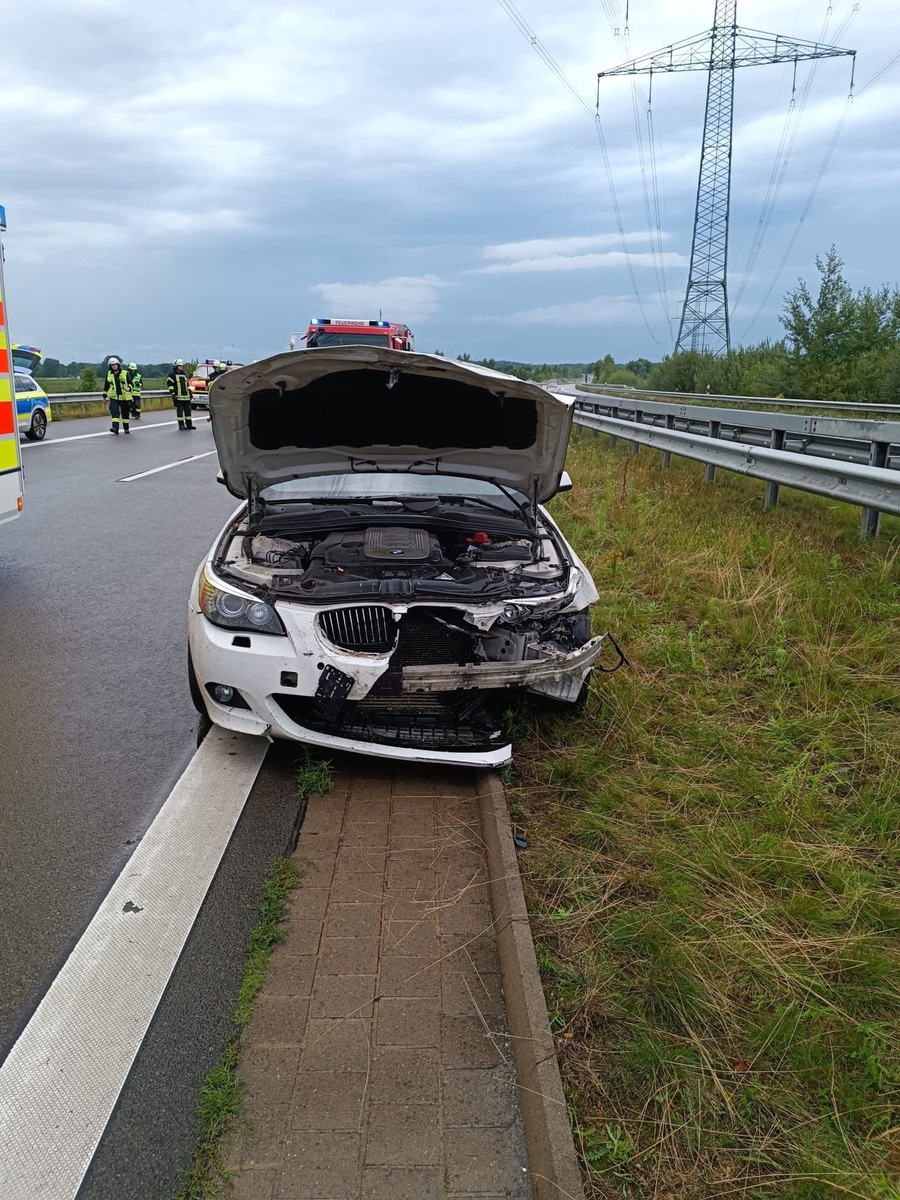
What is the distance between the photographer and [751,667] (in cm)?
502

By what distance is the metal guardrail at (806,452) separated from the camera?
5939 millimetres

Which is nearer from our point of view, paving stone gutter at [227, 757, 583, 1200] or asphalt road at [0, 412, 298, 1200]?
paving stone gutter at [227, 757, 583, 1200]

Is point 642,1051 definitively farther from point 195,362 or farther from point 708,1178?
point 195,362

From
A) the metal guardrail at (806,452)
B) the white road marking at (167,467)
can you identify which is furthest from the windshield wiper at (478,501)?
the white road marking at (167,467)

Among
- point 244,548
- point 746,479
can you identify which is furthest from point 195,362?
point 244,548

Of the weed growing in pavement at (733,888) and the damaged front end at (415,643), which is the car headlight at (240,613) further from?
the weed growing in pavement at (733,888)

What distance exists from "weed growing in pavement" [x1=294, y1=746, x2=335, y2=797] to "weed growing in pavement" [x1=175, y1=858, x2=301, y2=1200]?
835 mm

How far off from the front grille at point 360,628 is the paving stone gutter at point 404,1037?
787 mm

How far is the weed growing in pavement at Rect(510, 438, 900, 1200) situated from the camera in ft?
7.16

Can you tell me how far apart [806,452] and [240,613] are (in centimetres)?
717

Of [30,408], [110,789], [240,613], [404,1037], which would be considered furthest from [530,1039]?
[30,408]

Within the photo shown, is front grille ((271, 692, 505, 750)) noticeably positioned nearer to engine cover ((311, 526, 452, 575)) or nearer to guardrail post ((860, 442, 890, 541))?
engine cover ((311, 526, 452, 575))

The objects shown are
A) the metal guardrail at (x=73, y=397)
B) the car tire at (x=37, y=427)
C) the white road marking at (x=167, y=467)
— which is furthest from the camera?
the metal guardrail at (x=73, y=397)

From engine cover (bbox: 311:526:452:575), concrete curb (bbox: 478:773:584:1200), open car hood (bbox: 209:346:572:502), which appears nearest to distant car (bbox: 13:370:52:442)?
open car hood (bbox: 209:346:572:502)
